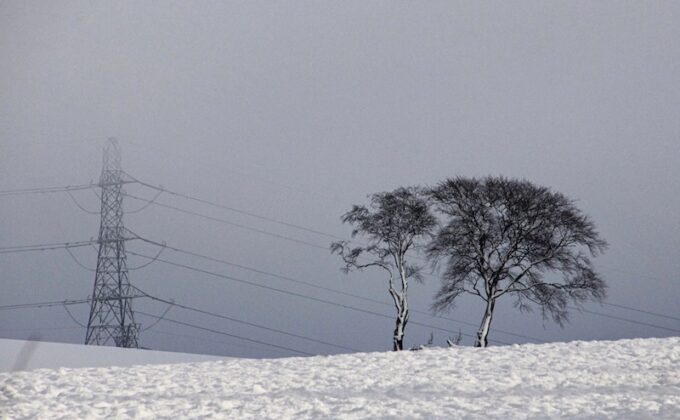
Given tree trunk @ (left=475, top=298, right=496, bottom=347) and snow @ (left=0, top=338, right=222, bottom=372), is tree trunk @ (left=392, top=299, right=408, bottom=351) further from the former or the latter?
snow @ (left=0, top=338, right=222, bottom=372)

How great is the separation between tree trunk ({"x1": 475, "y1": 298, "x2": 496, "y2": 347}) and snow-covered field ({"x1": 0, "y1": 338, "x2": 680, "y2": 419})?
9013mm

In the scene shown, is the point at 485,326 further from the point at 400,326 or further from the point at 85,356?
the point at 85,356

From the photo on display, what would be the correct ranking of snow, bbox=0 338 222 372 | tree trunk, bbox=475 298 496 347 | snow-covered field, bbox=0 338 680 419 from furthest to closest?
tree trunk, bbox=475 298 496 347 → snow, bbox=0 338 222 372 → snow-covered field, bbox=0 338 680 419

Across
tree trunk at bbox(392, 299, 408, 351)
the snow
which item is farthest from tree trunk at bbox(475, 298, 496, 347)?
the snow

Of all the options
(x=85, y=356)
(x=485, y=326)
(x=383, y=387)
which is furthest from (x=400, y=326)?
(x=383, y=387)

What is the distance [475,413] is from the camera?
689cm

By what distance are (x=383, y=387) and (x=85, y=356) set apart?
660 cm

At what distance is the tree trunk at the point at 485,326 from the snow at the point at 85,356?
8.85 meters

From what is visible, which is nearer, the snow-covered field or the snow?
the snow-covered field

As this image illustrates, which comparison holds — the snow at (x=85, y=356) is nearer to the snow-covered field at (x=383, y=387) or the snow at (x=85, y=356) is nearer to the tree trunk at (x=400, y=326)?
the snow-covered field at (x=383, y=387)

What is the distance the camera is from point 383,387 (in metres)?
8.06

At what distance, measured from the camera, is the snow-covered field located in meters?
7.07

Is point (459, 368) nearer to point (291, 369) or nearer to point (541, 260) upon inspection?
point (291, 369)

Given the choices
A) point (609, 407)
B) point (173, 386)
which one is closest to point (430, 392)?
point (609, 407)
